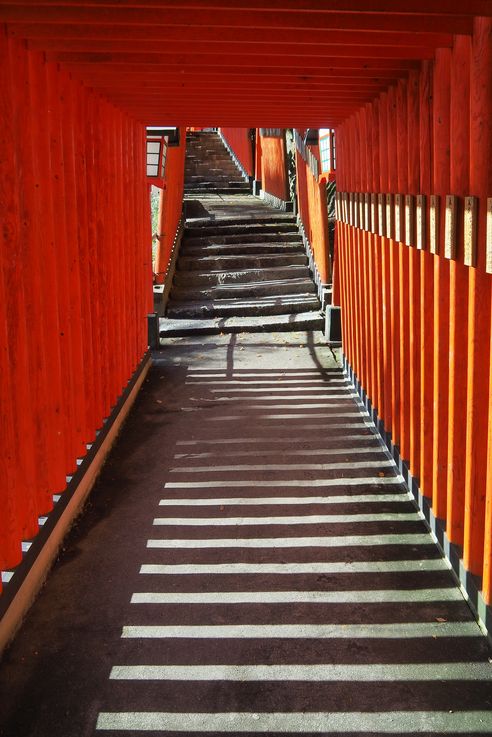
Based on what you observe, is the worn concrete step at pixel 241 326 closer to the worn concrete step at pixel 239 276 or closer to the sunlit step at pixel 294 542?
the worn concrete step at pixel 239 276

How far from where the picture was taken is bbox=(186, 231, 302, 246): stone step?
14695 millimetres

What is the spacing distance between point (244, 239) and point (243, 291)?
2214 mm

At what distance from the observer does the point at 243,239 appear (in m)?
14.7

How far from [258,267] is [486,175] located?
33.9ft

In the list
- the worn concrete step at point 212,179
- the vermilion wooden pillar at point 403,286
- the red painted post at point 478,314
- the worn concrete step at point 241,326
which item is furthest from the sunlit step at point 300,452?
the worn concrete step at point 212,179

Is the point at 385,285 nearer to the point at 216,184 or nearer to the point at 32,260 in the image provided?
the point at 32,260

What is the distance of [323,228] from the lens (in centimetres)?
1167

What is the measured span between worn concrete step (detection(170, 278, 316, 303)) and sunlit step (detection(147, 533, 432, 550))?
8.20 m

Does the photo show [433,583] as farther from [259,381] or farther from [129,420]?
[259,381]

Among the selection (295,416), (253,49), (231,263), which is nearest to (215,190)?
(231,263)

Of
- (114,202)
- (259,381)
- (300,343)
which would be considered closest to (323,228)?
(300,343)

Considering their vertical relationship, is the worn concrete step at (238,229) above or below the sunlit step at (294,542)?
above

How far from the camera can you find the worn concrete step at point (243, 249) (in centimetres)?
1424

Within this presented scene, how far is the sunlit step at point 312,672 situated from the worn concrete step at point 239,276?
33.5 ft
